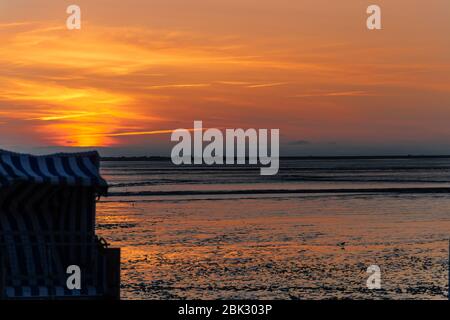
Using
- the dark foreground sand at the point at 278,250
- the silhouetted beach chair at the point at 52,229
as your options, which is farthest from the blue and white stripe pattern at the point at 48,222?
the dark foreground sand at the point at 278,250

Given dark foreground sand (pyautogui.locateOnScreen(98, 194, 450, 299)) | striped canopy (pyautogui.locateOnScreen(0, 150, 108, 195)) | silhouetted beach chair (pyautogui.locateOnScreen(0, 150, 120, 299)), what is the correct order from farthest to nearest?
dark foreground sand (pyautogui.locateOnScreen(98, 194, 450, 299)) → silhouetted beach chair (pyautogui.locateOnScreen(0, 150, 120, 299)) → striped canopy (pyautogui.locateOnScreen(0, 150, 108, 195))

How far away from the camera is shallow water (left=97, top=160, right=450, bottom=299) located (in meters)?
22.3

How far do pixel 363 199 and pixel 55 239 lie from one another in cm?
4512

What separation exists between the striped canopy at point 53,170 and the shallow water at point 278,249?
5.94 m

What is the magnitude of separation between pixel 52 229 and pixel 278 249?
566 inches

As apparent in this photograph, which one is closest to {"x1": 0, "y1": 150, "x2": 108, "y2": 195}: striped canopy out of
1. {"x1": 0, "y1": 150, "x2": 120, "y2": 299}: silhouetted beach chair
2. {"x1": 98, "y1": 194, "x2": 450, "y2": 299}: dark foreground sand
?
{"x1": 0, "y1": 150, "x2": 120, "y2": 299}: silhouetted beach chair

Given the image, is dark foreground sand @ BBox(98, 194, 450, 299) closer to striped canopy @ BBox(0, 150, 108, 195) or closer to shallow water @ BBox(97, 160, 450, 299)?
shallow water @ BBox(97, 160, 450, 299)

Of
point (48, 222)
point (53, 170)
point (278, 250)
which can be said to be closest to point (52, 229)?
point (48, 222)


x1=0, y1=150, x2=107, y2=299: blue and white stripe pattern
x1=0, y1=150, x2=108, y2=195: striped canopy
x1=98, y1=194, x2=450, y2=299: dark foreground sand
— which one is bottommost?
x1=98, y1=194, x2=450, y2=299: dark foreground sand

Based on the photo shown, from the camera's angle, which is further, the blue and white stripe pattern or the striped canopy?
the blue and white stripe pattern

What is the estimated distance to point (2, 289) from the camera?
14742mm
